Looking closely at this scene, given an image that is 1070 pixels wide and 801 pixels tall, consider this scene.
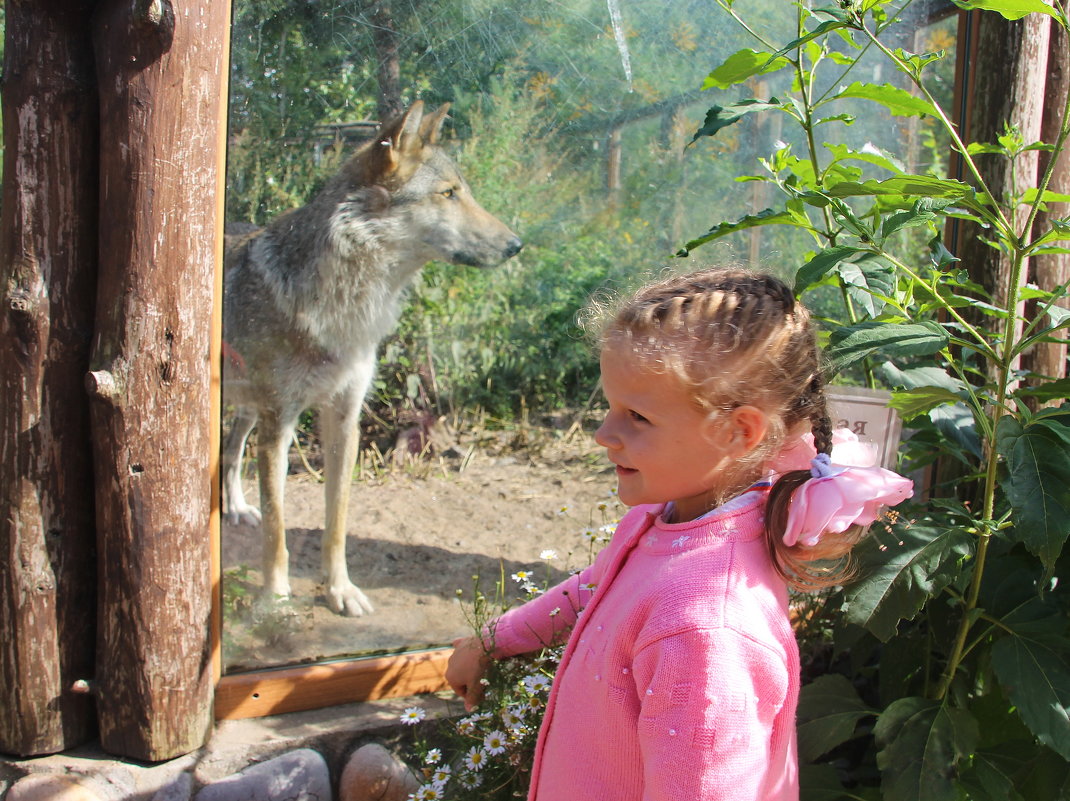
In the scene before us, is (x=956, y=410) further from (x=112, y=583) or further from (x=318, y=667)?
(x=112, y=583)

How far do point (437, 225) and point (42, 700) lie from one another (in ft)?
5.95

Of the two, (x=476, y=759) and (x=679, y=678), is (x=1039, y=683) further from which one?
(x=476, y=759)

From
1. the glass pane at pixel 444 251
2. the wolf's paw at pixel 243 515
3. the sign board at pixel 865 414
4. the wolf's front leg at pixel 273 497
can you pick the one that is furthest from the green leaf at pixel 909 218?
the wolf's paw at pixel 243 515

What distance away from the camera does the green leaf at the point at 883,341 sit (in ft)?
5.85

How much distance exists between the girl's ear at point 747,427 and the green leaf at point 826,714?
1040 millimetres

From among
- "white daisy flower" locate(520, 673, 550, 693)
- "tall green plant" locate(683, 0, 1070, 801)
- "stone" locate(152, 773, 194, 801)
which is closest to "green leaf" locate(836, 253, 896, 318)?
"tall green plant" locate(683, 0, 1070, 801)

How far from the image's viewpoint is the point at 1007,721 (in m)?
2.29

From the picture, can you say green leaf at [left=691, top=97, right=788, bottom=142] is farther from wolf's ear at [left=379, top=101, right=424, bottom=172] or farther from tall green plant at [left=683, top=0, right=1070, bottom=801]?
wolf's ear at [left=379, top=101, right=424, bottom=172]

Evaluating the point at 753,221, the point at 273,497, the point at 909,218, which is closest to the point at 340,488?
the point at 273,497

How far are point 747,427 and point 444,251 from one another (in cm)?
177

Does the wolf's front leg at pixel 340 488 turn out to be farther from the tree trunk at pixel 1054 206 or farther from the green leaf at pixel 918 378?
the tree trunk at pixel 1054 206

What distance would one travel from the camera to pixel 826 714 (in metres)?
2.27

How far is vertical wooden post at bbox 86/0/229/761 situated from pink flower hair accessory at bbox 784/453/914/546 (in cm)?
175

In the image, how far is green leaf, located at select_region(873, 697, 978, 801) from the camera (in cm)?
191
